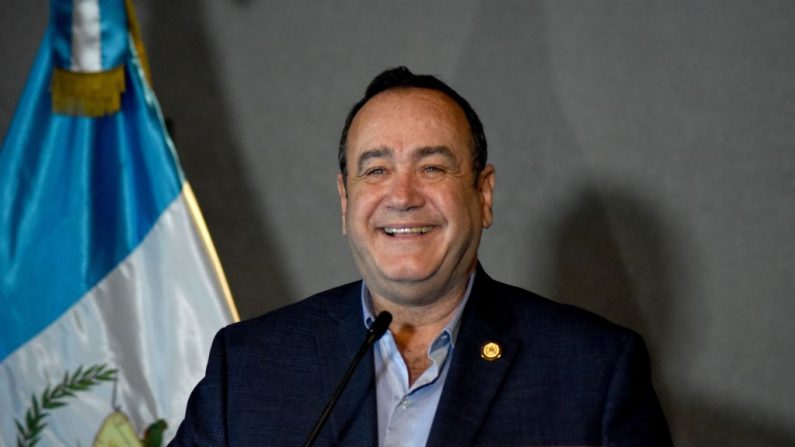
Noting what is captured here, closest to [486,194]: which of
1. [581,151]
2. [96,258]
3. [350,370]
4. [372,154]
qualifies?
[372,154]

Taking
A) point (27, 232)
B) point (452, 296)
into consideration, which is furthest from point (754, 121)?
point (27, 232)

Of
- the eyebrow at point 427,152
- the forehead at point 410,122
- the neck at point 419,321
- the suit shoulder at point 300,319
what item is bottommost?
the neck at point 419,321

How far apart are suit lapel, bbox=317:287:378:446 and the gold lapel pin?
22cm

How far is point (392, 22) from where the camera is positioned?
3.15 meters

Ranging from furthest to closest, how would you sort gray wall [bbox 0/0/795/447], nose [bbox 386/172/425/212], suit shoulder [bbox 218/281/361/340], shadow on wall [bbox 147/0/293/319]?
shadow on wall [bbox 147/0/293/319]
gray wall [bbox 0/0/795/447]
suit shoulder [bbox 218/281/361/340]
nose [bbox 386/172/425/212]

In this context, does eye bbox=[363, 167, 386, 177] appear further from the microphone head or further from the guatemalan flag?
the guatemalan flag

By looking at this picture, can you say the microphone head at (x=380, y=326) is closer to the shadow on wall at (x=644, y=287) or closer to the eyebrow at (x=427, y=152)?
the eyebrow at (x=427, y=152)

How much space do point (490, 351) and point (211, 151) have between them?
1725 millimetres

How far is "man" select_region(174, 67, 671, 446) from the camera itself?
173cm

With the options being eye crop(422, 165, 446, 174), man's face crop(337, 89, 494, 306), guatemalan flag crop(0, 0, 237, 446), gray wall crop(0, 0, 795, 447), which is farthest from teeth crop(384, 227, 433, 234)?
gray wall crop(0, 0, 795, 447)

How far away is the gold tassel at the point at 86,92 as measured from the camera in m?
2.69

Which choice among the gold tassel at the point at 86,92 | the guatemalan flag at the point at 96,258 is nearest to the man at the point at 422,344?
the guatemalan flag at the point at 96,258

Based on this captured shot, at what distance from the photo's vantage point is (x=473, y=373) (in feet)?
5.88

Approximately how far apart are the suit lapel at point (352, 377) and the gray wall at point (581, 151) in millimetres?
1116
